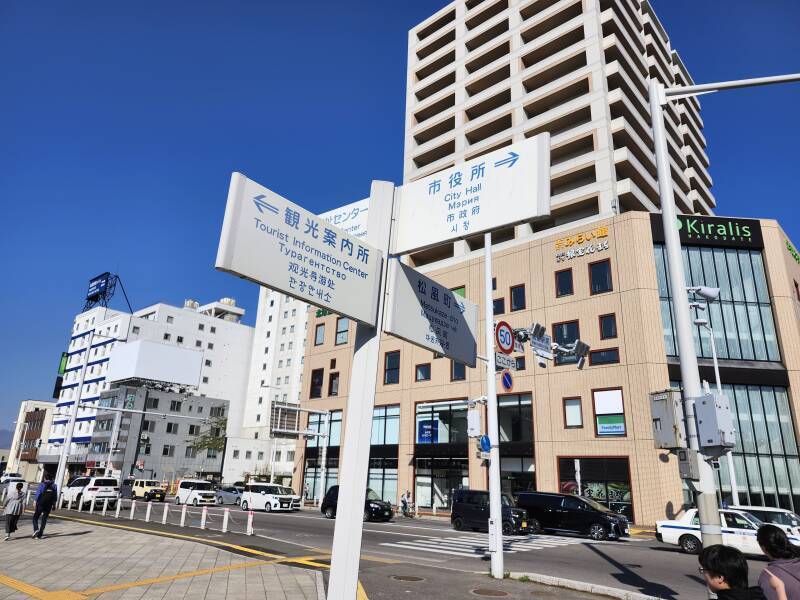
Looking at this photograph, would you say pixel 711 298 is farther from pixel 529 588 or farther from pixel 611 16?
pixel 611 16

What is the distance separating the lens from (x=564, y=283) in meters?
35.8

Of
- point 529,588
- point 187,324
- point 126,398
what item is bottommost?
point 529,588

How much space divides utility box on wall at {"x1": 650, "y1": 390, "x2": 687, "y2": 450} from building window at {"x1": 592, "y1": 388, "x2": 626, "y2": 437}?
84.8ft

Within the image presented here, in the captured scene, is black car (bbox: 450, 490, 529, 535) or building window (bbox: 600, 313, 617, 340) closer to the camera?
black car (bbox: 450, 490, 529, 535)

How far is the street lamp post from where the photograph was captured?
245 inches

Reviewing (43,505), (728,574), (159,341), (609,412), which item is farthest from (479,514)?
(159,341)

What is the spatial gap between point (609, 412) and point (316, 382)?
2702cm

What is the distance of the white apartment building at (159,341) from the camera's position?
83.6m

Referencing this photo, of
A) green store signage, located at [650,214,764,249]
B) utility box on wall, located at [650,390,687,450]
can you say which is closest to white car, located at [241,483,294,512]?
green store signage, located at [650,214,764,249]

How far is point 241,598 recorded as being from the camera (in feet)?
27.0

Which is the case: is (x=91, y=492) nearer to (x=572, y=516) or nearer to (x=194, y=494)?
(x=194, y=494)

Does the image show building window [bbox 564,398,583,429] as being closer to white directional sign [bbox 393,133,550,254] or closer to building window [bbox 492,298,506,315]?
building window [bbox 492,298,506,315]

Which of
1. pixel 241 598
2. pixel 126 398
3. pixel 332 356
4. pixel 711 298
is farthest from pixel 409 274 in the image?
pixel 126 398

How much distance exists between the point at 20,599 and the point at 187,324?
88.5 m
